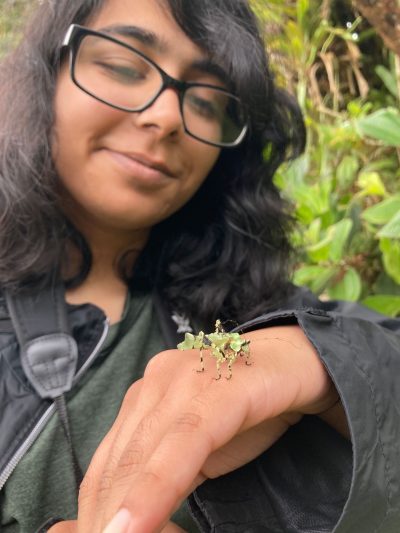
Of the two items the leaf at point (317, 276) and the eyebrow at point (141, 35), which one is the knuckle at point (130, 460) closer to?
the eyebrow at point (141, 35)

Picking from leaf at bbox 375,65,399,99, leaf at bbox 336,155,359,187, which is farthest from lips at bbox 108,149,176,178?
leaf at bbox 375,65,399,99

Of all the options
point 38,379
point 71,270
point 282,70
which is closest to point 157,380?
point 38,379

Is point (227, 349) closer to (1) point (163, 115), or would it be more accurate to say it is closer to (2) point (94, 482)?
(2) point (94, 482)

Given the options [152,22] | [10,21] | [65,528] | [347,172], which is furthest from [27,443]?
[347,172]

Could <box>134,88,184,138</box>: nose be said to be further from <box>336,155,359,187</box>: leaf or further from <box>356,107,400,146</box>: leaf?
<box>336,155,359,187</box>: leaf

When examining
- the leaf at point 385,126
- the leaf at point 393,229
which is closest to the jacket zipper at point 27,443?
the leaf at point 393,229
